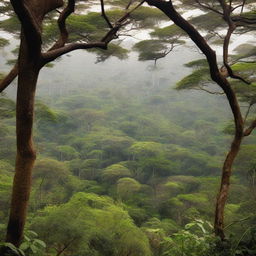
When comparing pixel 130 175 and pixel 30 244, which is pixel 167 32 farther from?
pixel 130 175

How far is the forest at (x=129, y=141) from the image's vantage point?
2.63 metres

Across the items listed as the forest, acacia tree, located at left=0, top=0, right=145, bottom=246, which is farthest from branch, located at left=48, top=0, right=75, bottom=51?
acacia tree, located at left=0, top=0, right=145, bottom=246

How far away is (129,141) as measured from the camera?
25234 millimetres

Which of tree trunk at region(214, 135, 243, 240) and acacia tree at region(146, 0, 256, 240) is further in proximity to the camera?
tree trunk at region(214, 135, 243, 240)

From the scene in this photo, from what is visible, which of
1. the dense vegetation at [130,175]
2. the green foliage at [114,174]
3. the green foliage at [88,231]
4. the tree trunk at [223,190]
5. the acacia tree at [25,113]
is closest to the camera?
the acacia tree at [25,113]

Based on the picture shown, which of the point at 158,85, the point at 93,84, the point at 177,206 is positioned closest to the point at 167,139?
the point at 177,206

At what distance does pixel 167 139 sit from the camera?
29.1 metres

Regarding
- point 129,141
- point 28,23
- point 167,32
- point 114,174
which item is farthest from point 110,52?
point 129,141

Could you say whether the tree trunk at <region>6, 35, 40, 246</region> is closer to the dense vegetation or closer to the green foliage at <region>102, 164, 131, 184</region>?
the dense vegetation

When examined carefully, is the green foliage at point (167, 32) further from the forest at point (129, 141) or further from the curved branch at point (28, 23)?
the curved branch at point (28, 23)

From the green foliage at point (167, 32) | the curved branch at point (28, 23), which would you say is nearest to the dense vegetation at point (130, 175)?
the curved branch at point (28, 23)

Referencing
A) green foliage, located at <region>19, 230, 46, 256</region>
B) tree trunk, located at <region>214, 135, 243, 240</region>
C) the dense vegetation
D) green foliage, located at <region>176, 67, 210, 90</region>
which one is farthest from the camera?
green foliage, located at <region>176, 67, 210, 90</region>

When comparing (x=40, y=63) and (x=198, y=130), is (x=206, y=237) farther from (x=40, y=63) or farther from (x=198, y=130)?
(x=198, y=130)

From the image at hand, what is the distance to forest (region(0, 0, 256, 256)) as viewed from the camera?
263cm
